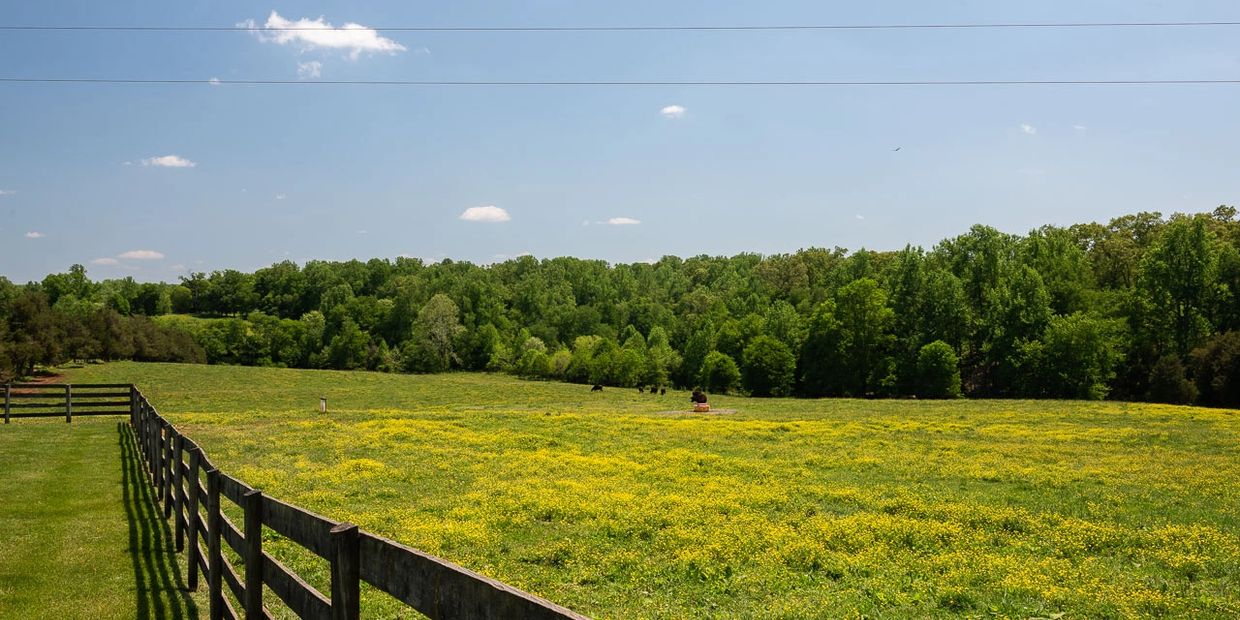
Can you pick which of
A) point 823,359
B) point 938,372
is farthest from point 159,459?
point 823,359

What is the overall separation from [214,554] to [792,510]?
434 inches

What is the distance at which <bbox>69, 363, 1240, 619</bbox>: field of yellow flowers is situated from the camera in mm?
9734

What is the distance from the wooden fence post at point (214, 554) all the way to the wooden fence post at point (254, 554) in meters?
1.55

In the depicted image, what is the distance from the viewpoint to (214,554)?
24.5ft

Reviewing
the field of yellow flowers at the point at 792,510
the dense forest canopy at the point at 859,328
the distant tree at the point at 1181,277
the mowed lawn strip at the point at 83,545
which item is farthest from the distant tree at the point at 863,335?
the mowed lawn strip at the point at 83,545

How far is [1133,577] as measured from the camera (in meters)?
10.3

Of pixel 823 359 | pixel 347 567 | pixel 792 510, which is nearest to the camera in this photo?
pixel 347 567

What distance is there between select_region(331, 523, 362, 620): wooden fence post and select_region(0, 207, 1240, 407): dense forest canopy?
6488 cm

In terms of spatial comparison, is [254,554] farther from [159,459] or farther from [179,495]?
[159,459]

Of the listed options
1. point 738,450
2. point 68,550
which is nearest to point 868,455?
point 738,450

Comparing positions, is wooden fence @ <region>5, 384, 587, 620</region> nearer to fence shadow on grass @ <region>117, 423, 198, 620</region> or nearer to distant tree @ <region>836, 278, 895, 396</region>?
fence shadow on grass @ <region>117, 423, 198, 620</region>

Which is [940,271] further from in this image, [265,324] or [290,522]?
[265,324]

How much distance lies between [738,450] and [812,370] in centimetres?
6902

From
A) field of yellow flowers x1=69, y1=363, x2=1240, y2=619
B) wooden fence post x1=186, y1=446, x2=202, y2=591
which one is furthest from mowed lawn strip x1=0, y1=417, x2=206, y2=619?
field of yellow flowers x1=69, y1=363, x2=1240, y2=619
